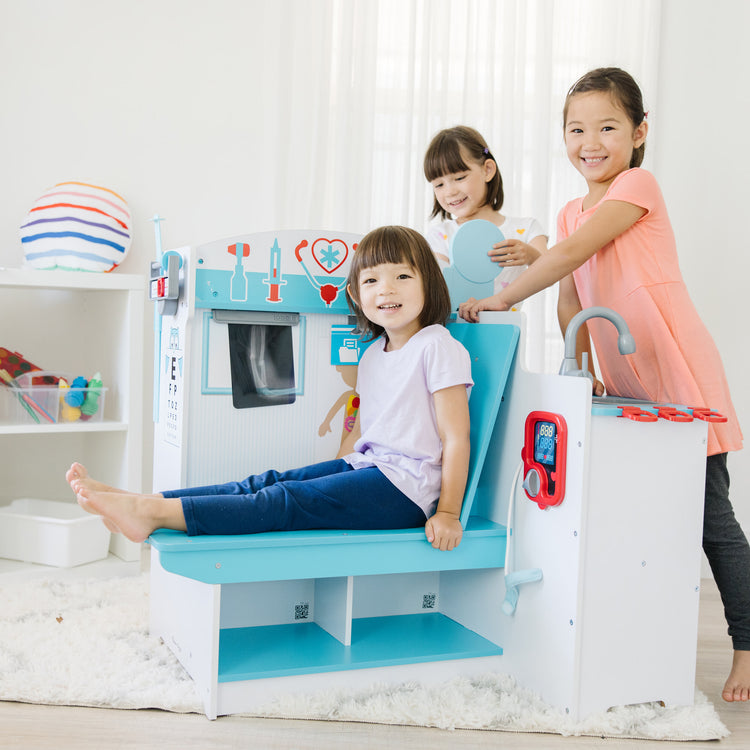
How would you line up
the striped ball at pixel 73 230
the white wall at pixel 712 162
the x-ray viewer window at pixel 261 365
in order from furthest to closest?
the white wall at pixel 712 162 < the striped ball at pixel 73 230 < the x-ray viewer window at pixel 261 365

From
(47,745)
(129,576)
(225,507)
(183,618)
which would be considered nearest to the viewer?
(47,745)

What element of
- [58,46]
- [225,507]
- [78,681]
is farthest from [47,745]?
[58,46]

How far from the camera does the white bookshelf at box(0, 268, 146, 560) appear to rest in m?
2.19

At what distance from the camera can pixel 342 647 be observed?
1.48 m

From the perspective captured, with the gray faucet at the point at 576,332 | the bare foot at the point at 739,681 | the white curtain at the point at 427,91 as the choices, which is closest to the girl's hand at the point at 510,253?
the gray faucet at the point at 576,332

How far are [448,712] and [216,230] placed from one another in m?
1.68

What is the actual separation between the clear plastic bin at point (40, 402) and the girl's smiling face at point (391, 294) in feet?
3.18

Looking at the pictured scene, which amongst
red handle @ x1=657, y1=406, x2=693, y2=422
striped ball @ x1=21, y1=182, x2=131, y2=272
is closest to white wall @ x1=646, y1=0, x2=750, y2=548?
red handle @ x1=657, y1=406, x2=693, y2=422

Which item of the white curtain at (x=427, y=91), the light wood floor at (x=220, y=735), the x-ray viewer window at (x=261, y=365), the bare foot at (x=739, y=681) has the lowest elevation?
the light wood floor at (x=220, y=735)

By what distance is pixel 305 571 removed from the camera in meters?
1.37

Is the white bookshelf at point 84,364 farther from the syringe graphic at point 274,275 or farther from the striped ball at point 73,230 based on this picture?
the syringe graphic at point 274,275

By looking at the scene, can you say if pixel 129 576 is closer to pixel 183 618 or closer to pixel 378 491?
pixel 183 618

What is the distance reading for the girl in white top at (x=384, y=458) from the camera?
4.42 feet

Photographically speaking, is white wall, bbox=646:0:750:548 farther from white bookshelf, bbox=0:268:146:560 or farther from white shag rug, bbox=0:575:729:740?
white bookshelf, bbox=0:268:146:560
